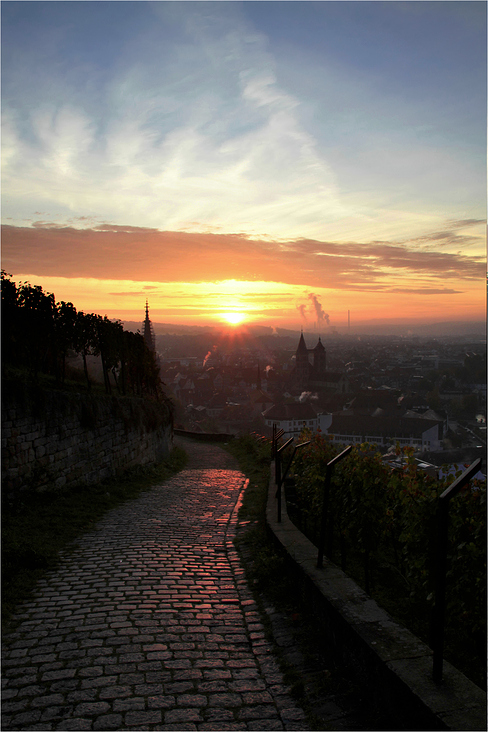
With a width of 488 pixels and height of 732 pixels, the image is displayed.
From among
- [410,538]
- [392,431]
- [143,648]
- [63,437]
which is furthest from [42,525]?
[392,431]

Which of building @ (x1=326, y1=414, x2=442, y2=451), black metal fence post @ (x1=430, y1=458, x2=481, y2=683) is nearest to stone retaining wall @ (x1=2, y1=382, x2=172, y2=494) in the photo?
black metal fence post @ (x1=430, y1=458, x2=481, y2=683)

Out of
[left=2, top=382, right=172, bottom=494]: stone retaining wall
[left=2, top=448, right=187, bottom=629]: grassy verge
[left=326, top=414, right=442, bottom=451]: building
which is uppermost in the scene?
[left=2, top=382, right=172, bottom=494]: stone retaining wall

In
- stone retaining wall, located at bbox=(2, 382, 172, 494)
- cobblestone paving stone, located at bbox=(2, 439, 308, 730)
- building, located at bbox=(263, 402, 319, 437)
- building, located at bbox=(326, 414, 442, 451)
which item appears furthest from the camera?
building, located at bbox=(263, 402, 319, 437)

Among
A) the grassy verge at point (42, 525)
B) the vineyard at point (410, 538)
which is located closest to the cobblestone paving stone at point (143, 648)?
the grassy verge at point (42, 525)

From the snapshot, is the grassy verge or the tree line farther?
the tree line

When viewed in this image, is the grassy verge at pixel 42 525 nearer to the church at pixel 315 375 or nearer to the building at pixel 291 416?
the building at pixel 291 416

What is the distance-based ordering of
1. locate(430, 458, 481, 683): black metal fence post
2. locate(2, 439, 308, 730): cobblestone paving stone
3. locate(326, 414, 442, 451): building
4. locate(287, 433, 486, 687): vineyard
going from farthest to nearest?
locate(326, 414, 442, 451): building, locate(287, 433, 486, 687): vineyard, locate(2, 439, 308, 730): cobblestone paving stone, locate(430, 458, 481, 683): black metal fence post

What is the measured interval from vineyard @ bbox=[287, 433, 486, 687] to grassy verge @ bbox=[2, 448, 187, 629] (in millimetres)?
3288

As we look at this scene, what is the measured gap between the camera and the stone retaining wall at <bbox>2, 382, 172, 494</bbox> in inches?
324

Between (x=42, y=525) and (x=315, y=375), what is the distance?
117 m

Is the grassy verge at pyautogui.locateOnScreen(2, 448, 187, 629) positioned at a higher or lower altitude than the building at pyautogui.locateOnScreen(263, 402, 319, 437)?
higher

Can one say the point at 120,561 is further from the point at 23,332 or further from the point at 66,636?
the point at 23,332

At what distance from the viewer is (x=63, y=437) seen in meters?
9.96

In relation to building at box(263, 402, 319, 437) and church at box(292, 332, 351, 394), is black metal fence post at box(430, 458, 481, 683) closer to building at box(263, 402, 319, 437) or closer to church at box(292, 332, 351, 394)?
building at box(263, 402, 319, 437)
